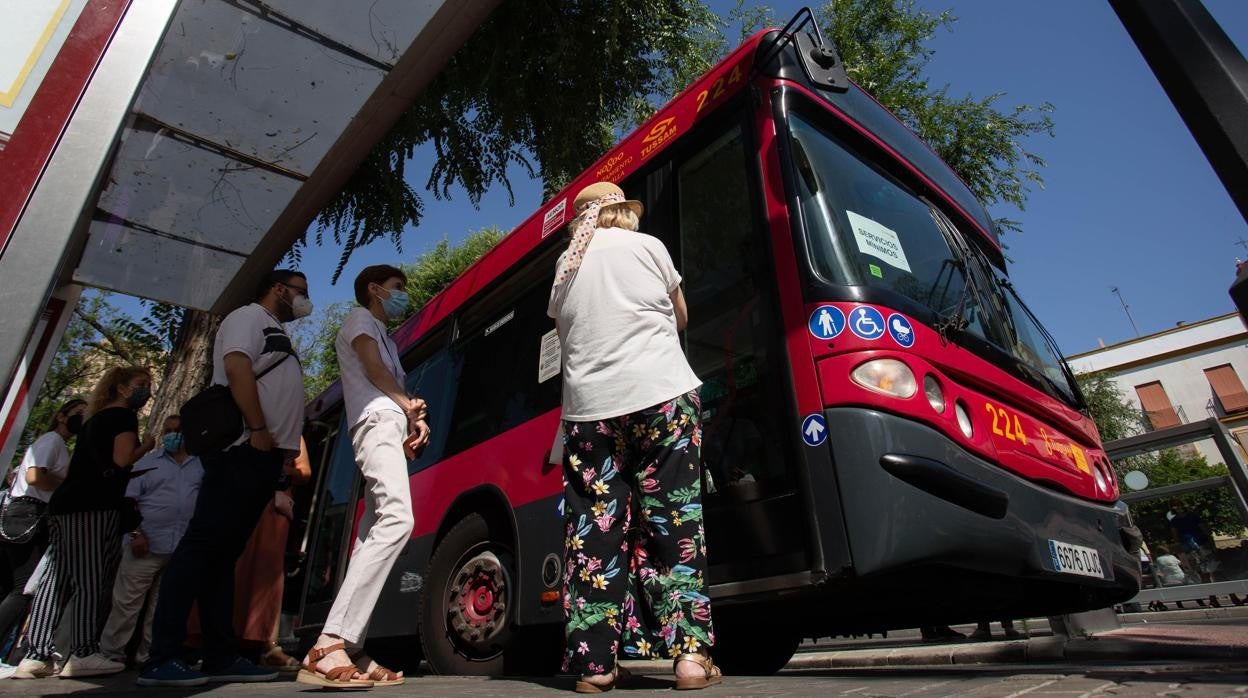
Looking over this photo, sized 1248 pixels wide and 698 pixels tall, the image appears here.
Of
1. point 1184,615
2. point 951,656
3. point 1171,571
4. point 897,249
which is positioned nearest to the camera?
point 897,249

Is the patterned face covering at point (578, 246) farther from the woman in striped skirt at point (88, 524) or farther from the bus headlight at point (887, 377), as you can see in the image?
the woman in striped skirt at point (88, 524)

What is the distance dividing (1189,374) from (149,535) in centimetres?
4730

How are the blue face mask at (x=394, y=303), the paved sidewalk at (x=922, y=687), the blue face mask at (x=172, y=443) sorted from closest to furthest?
the paved sidewalk at (x=922, y=687) → the blue face mask at (x=394, y=303) → the blue face mask at (x=172, y=443)

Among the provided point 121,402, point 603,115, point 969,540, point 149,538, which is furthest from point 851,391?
point 603,115

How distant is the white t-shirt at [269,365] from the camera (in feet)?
9.93

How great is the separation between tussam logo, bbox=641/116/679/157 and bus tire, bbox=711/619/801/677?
2.51 m

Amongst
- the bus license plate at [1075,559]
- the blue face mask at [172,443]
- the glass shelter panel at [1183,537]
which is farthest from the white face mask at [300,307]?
the glass shelter panel at [1183,537]

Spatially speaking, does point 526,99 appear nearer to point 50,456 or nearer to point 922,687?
point 50,456

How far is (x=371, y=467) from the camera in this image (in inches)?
108

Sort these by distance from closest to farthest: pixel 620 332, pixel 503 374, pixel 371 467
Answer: pixel 620 332 < pixel 371 467 < pixel 503 374

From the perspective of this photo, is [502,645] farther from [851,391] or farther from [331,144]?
[331,144]

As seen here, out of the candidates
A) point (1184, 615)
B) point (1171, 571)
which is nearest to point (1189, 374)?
point (1184, 615)

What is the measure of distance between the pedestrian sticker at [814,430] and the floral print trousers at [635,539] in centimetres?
37

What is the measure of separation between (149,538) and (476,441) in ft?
8.15
